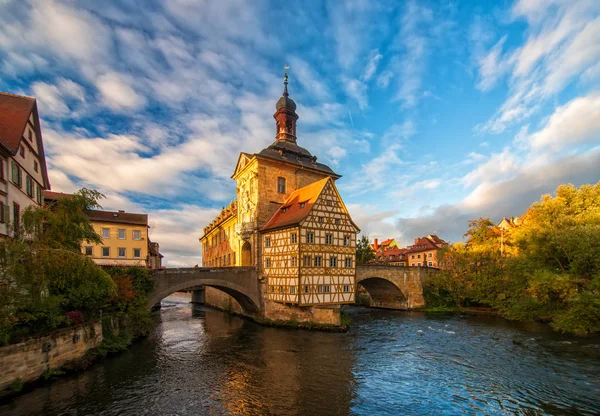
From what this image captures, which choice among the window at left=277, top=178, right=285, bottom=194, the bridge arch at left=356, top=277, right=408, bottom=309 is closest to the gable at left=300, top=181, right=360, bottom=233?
the window at left=277, top=178, right=285, bottom=194

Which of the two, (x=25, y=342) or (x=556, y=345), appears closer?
(x=25, y=342)

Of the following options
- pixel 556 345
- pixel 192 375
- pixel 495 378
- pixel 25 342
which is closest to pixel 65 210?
pixel 25 342

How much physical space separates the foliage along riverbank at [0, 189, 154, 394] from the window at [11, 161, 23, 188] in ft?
6.12

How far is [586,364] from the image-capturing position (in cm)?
1452

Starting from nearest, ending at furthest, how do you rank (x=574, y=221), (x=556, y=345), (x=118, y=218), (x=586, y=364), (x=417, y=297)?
(x=586, y=364) → (x=556, y=345) → (x=574, y=221) → (x=118, y=218) → (x=417, y=297)

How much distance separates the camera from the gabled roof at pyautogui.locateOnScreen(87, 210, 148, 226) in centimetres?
2943

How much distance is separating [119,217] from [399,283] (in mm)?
29359

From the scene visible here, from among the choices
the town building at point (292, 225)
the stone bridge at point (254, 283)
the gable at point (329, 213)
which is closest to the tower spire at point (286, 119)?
the town building at point (292, 225)

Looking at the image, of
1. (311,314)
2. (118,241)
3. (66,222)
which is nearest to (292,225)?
(311,314)

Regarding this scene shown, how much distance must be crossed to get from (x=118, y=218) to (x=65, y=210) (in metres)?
17.2

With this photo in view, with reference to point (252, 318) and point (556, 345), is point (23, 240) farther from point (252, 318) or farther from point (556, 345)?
point (556, 345)

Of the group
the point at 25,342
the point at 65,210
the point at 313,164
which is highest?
the point at 313,164

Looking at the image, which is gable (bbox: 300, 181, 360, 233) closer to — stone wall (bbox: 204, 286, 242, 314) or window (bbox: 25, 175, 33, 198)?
stone wall (bbox: 204, 286, 242, 314)

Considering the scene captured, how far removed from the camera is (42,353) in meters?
12.0
